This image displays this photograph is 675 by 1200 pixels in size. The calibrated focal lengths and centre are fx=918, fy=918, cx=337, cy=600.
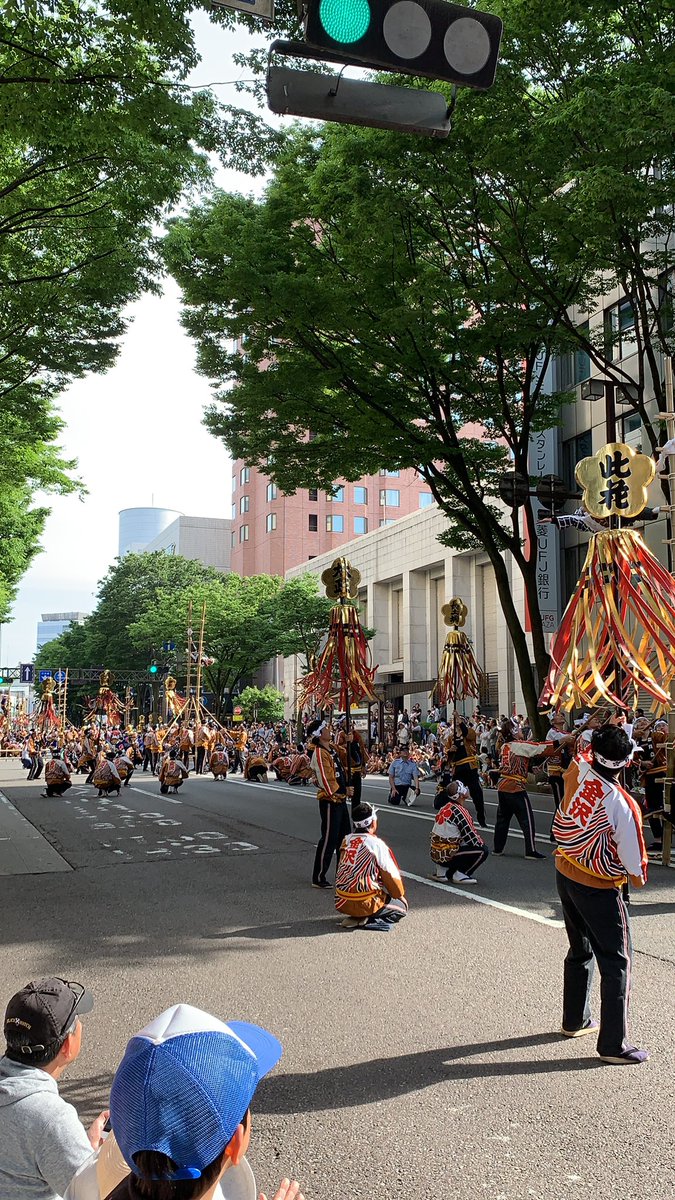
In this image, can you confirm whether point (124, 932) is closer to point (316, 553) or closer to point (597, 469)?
point (597, 469)

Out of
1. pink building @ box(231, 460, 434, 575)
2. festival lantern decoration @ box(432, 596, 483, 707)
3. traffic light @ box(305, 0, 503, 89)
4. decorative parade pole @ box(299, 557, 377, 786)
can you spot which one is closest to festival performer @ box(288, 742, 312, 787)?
festival lantern decoration @ box(432, 596, 483, 707)

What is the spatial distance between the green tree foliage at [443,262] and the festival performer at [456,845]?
27.1 feet

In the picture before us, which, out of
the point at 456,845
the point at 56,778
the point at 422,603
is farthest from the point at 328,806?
the point at 422,603

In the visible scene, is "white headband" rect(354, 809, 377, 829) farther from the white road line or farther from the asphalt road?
the white road line

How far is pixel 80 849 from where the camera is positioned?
13969 mm

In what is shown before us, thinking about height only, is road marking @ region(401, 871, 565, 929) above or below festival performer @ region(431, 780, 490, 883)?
below

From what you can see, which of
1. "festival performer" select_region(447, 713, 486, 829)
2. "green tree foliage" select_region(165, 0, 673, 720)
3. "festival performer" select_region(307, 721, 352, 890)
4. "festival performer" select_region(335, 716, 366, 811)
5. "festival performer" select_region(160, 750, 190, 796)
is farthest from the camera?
"festival performer" select_region(160, 750, 190, 796)

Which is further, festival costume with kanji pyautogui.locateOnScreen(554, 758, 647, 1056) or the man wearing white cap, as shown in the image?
festival costume with kanji pyautogui.locateOnScreen(554, 758, 647, 1056)

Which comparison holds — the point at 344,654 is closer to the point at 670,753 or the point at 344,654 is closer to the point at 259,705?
the point at 670,753

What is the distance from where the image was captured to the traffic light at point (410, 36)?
363 centimetres

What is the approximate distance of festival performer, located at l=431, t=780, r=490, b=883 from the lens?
10555 millimetres

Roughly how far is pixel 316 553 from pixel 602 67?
61398 millimetres

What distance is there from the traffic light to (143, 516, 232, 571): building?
104 meters

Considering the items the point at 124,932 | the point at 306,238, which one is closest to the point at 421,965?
the point at 124,932
